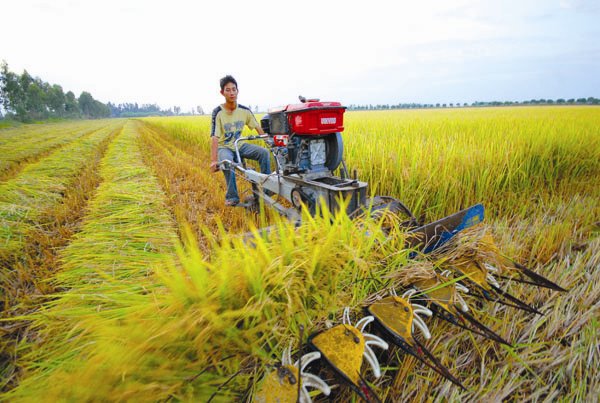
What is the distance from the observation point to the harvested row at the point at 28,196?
2730 mm

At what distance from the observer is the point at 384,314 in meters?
1.02

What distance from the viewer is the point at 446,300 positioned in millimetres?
1123

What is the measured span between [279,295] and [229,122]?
10.8ft

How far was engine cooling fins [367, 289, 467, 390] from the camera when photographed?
923 millimetres

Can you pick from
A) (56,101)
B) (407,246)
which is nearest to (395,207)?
(407,246)

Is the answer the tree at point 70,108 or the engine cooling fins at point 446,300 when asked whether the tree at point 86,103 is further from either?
the engine cooling fins at point 446,300

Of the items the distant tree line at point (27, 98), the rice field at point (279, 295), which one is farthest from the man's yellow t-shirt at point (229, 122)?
the distant tree line at point (27, 98)

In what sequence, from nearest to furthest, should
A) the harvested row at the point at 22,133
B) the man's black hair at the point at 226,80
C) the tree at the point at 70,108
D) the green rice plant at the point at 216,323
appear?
the green rice plant at the point at 216,323, the man's black hair at the point at 226,80, the harvested row at the point at 22,133, the tree at the point at 70,108

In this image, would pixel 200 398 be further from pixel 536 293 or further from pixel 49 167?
pixel 49 167

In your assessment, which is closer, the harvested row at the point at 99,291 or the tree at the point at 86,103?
the harvested row at the point at 99,291

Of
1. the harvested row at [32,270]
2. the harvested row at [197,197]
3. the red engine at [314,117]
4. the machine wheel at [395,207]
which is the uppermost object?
the red engine at [314,117]

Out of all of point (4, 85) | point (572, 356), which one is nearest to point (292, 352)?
point (572, 356)

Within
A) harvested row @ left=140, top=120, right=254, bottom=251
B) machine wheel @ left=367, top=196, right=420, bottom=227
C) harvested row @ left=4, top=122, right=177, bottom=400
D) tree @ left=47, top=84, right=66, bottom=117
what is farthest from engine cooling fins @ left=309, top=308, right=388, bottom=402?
tree @ left=47, top=84, right=66, bottom=117

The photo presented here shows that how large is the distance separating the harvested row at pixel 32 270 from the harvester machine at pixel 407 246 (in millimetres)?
1541
